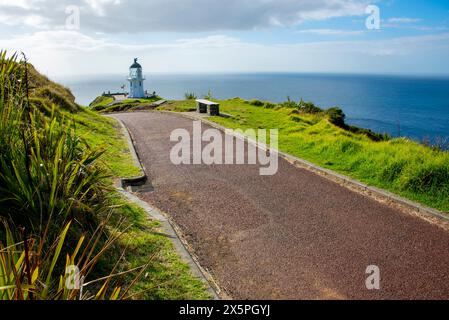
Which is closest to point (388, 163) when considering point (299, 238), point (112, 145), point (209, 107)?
point (299, 238)

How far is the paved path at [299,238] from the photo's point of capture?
14.0 feet

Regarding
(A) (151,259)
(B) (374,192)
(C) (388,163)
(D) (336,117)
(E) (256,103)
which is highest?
(E) (256,103)

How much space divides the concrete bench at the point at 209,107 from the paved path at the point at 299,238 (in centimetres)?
1009

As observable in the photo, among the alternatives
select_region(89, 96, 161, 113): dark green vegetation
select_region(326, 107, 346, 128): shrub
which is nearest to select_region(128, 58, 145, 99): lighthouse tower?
select_region(89, 96, 161, 113): dark green vegetation

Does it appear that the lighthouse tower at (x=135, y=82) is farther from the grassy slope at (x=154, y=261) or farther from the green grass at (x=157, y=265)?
the green grass at (x=157, y=265)

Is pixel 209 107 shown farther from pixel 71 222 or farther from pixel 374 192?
pixel 71 222

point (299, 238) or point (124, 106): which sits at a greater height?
point (124, 106)

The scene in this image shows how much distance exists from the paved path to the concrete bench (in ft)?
33.1

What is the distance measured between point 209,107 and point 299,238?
44.9 feet

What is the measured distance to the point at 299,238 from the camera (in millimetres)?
5402

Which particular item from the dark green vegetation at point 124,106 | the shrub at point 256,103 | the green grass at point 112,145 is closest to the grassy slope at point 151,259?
the green grass at point 112,145
